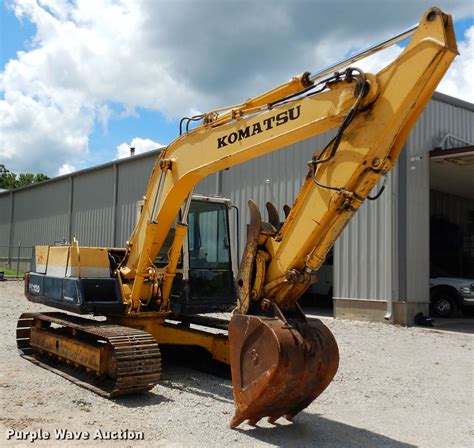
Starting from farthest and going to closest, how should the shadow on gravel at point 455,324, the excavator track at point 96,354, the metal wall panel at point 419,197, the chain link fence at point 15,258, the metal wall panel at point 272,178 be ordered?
the chain link fence at point 15,258 < the metal wall panel at point 272,178 < the metal wall panel at point 419,197 < the shadow on gravel at point 455,324 < the excavator track at point 96,354

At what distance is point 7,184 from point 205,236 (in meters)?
77.2

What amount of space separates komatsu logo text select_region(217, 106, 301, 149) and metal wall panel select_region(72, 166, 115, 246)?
21292 mm

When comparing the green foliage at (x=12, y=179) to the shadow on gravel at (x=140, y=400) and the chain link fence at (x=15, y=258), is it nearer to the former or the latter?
the chain link fence at (x=15, y=258)

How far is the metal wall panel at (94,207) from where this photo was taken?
1088 inches

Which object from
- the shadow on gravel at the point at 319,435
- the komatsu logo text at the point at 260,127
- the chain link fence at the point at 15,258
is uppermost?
the komatsu logo text at the point at 260,127

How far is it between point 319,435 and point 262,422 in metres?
0.63

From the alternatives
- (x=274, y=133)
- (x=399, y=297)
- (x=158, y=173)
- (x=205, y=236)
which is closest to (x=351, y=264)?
(x=399, y=297)

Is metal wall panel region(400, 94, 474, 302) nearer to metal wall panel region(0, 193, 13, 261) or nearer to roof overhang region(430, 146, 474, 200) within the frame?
roof overhang region(430, 146, 474, 200)

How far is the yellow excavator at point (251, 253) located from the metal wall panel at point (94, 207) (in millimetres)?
18903

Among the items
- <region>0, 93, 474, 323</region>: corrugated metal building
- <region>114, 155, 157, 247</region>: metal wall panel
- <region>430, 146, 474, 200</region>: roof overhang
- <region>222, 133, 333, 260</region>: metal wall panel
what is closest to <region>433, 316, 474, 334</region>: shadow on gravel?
<region>0, 93, 474, 323</region>: corrugated metal building

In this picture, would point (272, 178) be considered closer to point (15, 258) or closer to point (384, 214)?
point (384, 214)

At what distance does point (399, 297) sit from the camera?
48.3 feet

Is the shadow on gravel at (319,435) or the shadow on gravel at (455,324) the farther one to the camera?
the shadow on gravel at (455,324)

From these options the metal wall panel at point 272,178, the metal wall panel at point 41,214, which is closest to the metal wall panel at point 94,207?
the metal wall panel at point 41,214
